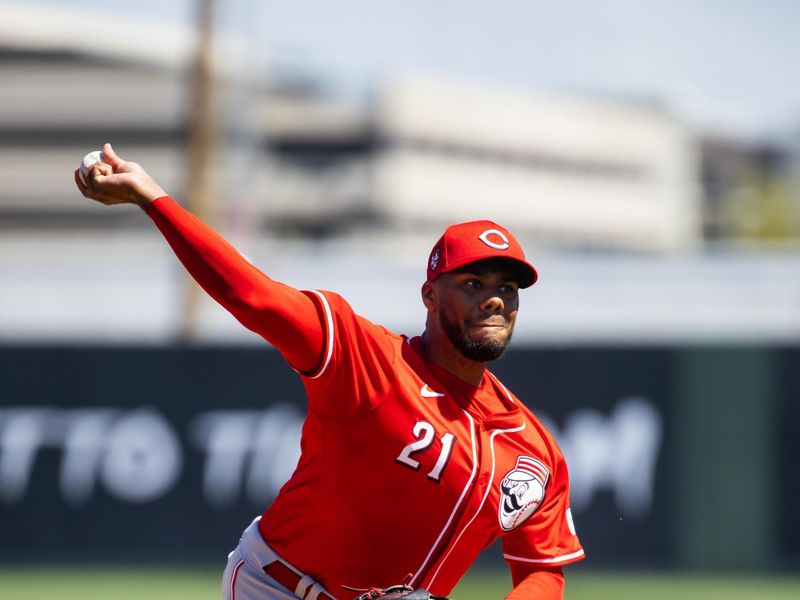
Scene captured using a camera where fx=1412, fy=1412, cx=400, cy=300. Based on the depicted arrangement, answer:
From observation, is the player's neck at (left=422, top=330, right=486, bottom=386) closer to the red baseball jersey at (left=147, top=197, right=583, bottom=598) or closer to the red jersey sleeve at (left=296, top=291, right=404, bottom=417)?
the red baseball jersey at (left=147, top=197, right=583, bottom=598)

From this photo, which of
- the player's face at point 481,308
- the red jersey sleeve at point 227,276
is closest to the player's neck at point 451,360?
the player's face at point 481,308

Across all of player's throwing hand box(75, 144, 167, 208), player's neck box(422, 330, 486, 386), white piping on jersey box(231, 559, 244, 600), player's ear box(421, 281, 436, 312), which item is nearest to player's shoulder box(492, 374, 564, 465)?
player's neck box(422, 330, 486, 386)

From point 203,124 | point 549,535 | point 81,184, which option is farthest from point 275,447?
point 81,184

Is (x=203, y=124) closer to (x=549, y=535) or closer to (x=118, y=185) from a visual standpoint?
(x=549, y=535)

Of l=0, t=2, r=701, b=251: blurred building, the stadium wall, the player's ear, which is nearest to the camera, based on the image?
the player's ear

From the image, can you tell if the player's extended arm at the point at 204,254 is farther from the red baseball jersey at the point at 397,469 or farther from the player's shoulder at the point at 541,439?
the player's shoulder at the point at 541,439

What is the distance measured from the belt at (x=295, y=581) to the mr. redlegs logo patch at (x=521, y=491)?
0.61 m

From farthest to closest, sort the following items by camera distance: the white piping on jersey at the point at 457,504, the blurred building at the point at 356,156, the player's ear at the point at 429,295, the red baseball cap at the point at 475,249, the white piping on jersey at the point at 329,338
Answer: the blurred building at the point at 356,156
the player's ear at the point at 429,295
the white piping on jersey at the point at 457,504
the red baseball cap at the point at 475,249
the white piping on jersey at the point at 329,338

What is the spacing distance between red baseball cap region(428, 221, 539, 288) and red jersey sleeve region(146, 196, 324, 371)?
1.98 feet

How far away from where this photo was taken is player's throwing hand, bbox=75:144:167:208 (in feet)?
12.1

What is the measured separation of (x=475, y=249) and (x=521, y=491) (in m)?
0.79

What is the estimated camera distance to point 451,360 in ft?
14.5

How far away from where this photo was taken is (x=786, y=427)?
12914mm

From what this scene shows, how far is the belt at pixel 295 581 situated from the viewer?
438 cm
